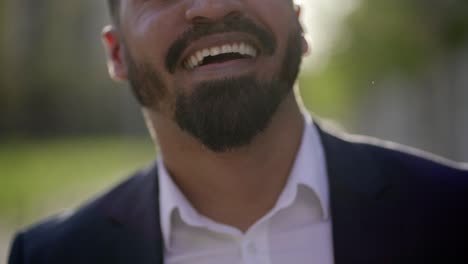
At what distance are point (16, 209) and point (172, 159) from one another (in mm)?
11434

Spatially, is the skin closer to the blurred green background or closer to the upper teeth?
the upper teeth

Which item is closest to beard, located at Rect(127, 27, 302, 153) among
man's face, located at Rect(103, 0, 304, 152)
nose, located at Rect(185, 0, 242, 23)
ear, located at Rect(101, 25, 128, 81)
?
man's face, located at Rect(103, 0, 304, 152)

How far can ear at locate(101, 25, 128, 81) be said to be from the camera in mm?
3236

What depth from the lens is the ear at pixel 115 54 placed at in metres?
3.24

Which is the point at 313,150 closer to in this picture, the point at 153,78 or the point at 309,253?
the point at 309,253

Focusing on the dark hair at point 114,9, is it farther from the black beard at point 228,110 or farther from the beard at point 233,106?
the black beard at point 228,110

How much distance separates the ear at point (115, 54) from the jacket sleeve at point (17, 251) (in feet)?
2.92

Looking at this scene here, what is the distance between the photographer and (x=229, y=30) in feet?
8.81

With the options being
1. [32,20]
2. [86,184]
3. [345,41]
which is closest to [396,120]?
[345,41]

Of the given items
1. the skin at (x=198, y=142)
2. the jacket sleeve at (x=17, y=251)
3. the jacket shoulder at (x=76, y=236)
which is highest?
the skin at (x=198, y=142)

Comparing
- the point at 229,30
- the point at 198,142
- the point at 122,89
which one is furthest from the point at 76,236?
the point at 122,89

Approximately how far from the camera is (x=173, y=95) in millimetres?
2781

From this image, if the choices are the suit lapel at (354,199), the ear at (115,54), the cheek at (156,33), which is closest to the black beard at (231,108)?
the cheek at (156,33)

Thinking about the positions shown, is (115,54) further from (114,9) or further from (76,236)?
(76,236)
